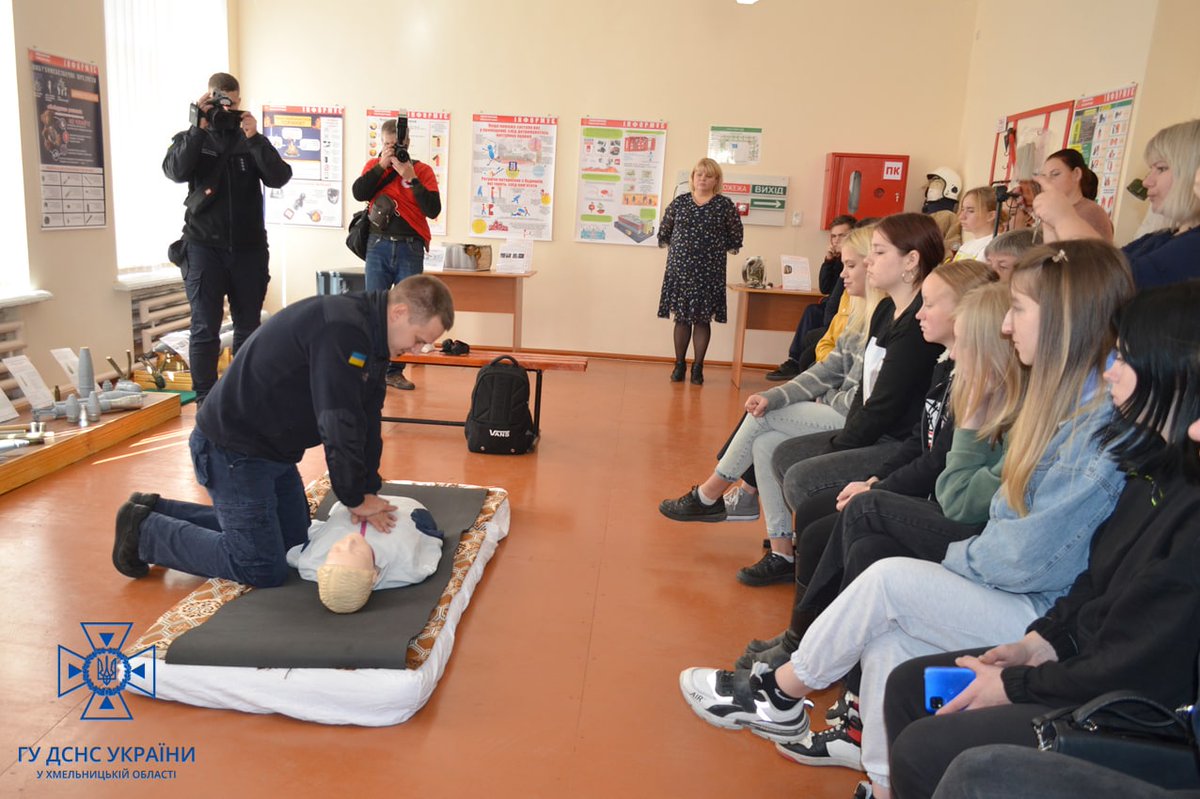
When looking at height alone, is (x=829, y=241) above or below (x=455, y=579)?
above

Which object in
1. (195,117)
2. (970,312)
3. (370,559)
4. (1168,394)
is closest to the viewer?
(1168,394)

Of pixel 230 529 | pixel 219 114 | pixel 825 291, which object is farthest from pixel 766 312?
pixel 230 529

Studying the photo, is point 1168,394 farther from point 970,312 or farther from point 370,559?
point 370,559

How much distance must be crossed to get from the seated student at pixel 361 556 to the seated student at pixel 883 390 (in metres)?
1.13

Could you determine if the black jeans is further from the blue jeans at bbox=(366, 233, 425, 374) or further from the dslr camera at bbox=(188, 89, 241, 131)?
the blue jeans at bbox=(366, 233, 425, 374)

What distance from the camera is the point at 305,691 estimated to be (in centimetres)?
212

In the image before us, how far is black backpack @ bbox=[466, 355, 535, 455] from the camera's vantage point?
4.38 m

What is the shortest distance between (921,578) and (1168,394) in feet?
1.93

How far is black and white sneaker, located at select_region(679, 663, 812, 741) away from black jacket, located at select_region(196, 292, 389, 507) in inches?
42.6

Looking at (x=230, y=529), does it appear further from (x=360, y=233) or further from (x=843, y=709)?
(x=360, y=233)

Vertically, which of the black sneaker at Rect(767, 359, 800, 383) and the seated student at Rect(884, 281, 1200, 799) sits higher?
the seated student at Rect(884, 281, 1200, 799)

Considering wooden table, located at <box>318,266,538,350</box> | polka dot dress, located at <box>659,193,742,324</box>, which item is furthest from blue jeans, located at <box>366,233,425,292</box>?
polka dot dress, located at <box>659,193,742,324</box>

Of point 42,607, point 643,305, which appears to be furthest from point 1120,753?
point 643,305

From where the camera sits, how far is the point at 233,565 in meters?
2.57
